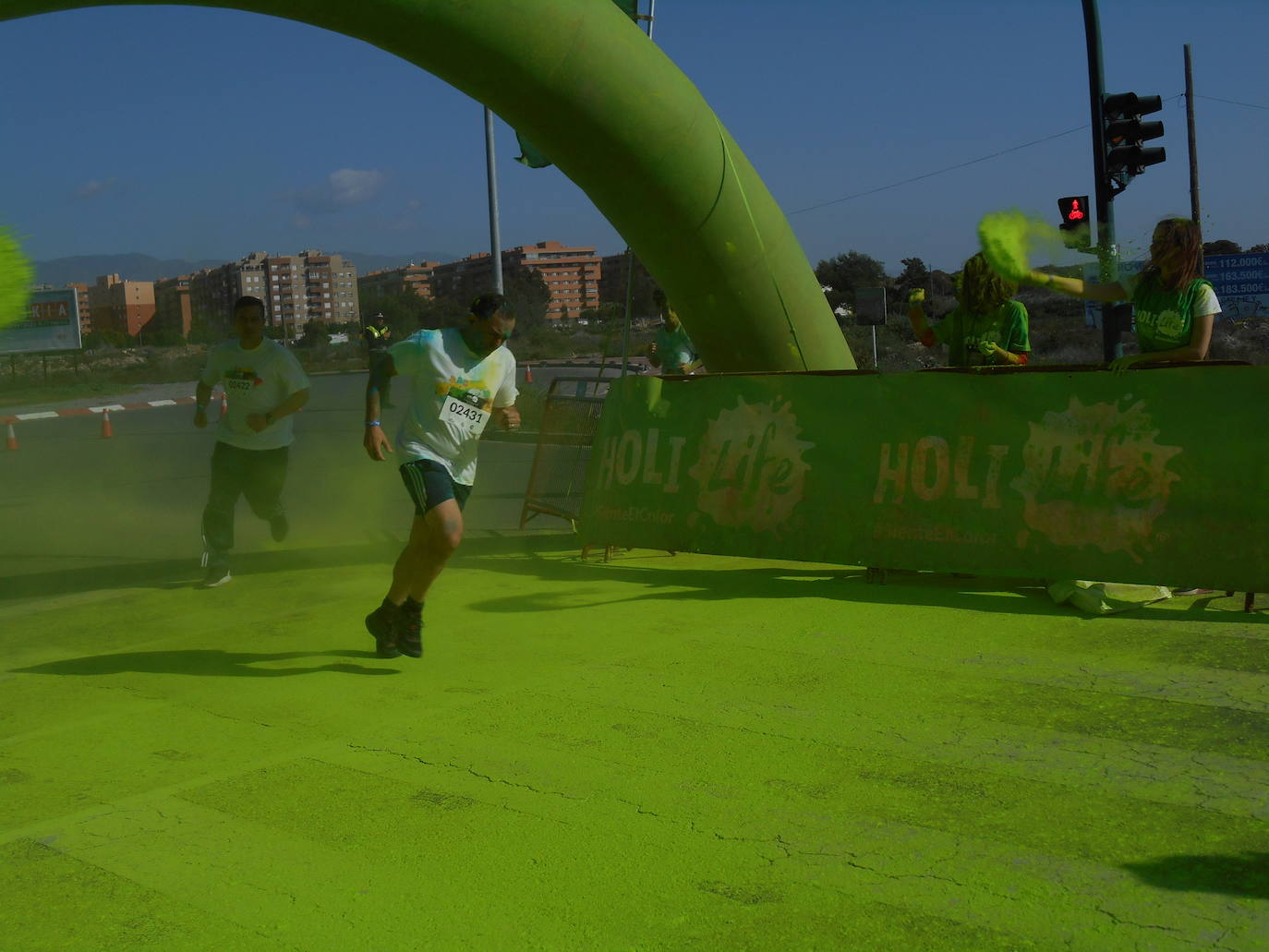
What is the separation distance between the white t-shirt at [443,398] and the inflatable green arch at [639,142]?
2.24 m

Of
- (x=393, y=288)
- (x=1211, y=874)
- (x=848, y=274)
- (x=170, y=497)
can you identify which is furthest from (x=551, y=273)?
(x=1211, y=874)

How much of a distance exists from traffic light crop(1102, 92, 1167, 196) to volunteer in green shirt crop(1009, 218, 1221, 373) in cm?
554

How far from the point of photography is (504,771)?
4445 millimetres

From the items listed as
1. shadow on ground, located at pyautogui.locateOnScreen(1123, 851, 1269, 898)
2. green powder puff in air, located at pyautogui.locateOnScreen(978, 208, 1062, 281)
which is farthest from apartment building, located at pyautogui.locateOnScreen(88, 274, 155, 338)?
shadow on ground, located at pyautogui.locateOnScreen(1123, 851, 1269, 898)

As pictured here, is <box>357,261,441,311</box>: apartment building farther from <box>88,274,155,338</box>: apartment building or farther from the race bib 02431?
the race bib 02431

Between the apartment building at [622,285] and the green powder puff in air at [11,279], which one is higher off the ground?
the apartment building at [622,285]

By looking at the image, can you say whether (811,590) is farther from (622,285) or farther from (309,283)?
(309,283)

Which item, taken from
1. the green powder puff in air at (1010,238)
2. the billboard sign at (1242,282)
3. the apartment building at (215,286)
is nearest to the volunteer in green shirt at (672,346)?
the green powder puff in air at (1010,238)

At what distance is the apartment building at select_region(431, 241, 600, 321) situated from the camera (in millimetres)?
55062

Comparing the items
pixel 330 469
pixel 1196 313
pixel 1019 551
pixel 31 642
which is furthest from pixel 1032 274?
pixel 330 469

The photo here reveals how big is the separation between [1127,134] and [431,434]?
862 cm

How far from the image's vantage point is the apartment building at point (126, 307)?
96.0ft

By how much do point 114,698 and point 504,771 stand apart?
91.5 inches

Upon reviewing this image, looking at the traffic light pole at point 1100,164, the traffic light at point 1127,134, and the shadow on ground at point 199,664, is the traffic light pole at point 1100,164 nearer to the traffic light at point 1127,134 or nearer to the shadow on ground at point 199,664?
the traffic light at point 1127,134
